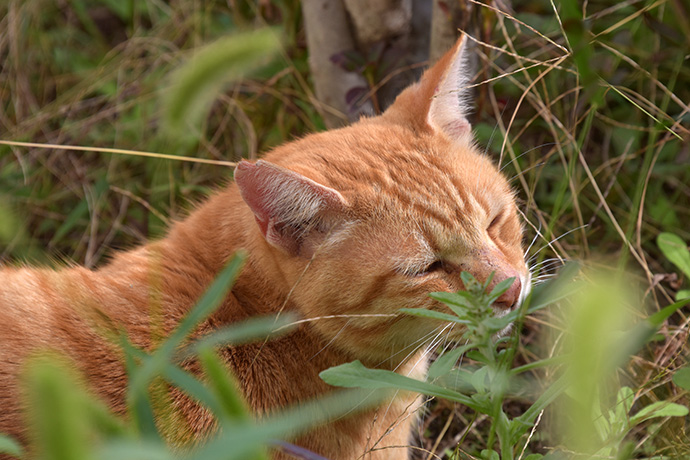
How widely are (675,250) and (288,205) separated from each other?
124 centimetres

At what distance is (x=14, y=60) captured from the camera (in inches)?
136

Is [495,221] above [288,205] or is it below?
below

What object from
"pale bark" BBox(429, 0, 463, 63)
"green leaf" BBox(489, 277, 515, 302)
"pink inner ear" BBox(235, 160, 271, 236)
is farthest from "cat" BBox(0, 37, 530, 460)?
"pale bark" BBox(429, 0, 463, 63)

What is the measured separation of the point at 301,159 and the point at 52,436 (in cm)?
116

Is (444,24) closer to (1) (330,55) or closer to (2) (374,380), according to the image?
(1) (330,55)

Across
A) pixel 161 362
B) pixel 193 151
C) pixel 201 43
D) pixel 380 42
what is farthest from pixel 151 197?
pixel 161 362

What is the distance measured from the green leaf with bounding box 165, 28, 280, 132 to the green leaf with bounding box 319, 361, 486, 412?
0.57 metres

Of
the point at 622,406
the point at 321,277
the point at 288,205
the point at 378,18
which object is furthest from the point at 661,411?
the point at 378,18

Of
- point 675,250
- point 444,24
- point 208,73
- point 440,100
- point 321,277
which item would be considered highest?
Result: point 208,73

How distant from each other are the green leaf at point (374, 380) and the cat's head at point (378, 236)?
281mm

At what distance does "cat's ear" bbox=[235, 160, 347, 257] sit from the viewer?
146 cm

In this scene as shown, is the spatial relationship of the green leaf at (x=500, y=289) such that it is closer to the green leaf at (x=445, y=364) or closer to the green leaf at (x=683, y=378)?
the green leaf at (x=445, y=364)

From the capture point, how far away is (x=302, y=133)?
9.55ft

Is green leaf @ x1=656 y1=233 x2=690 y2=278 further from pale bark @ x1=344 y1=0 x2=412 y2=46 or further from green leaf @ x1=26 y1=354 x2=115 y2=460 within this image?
green leaf @ x1=26 y1=354 x2=115 y2=460
